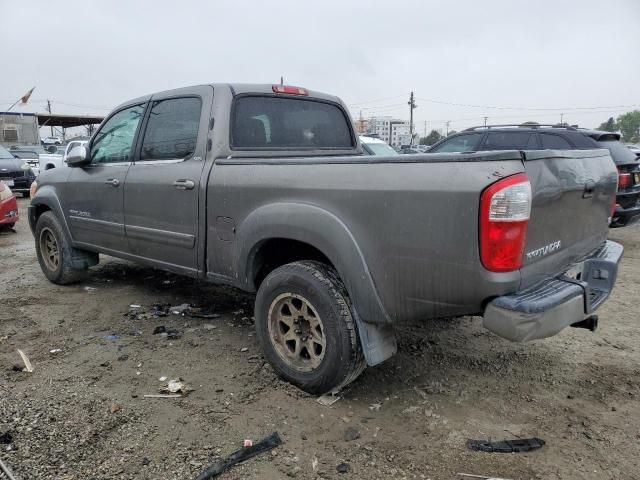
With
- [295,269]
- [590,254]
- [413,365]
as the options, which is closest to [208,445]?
[295,269]

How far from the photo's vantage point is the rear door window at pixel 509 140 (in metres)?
7.45

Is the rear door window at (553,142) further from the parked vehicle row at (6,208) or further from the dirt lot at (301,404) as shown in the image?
the parked vehicle row at (6,208)

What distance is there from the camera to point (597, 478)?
229cm

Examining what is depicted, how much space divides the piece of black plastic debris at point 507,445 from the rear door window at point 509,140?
18.7ft

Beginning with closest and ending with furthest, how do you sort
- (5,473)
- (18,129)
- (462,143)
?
(5,473) → (462,143) → (18,129)

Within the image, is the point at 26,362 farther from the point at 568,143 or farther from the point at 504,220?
the point at 568,143

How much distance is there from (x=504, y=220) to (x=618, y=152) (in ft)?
20.2

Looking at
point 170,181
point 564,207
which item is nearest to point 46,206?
point 170,181

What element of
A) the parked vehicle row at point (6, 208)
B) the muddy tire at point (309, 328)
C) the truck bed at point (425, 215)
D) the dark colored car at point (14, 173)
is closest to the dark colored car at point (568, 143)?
the truck bed at point (425, 215)

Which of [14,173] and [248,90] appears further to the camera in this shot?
[14,173]

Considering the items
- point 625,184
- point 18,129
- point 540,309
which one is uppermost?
point 18,129

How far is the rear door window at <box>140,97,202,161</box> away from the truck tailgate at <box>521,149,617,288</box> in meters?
2.41

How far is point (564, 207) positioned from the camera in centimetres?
262

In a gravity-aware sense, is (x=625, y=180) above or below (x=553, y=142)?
below
